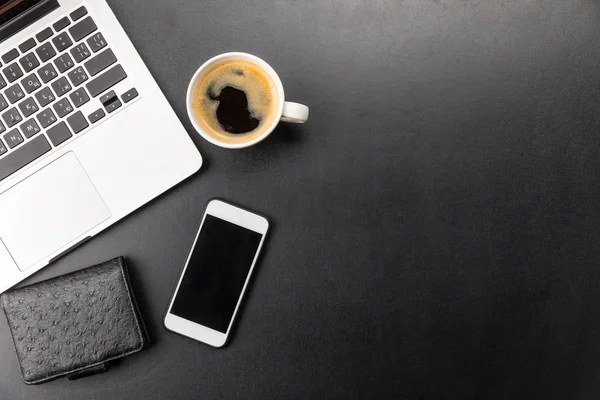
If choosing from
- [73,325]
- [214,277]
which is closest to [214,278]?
[214,277]

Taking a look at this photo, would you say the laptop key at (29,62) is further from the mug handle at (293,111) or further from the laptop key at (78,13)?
the mug handle at (293,111)

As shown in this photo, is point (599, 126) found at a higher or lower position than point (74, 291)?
lower

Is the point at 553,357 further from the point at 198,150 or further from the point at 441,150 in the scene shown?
the point at 198,150

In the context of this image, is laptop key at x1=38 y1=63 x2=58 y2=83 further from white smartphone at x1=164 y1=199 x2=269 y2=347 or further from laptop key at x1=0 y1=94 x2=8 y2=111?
white smartphone at x1=164 y1=199 x2=269 y2=347

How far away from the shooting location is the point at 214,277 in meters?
0.72

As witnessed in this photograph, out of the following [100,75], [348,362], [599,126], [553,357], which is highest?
[100,75]

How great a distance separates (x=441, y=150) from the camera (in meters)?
0.74

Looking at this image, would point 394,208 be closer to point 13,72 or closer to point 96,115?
point 96,115

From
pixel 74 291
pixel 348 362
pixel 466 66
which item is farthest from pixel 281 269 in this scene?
pixel 466 66

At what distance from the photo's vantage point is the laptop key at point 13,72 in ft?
2.20

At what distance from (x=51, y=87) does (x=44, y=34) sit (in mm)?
68

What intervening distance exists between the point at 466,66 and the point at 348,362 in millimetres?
432

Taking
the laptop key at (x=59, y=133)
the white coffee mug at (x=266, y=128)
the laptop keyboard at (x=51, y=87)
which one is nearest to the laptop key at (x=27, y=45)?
the laptop keyboard at (x=51, y=87)

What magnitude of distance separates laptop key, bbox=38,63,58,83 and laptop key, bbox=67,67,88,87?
18mm
